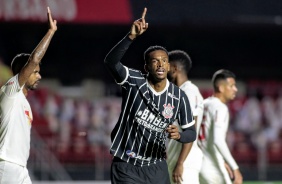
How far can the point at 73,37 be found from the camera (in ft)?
Answer: 91.0

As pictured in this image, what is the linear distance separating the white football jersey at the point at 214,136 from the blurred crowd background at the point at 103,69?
3416 millimetres

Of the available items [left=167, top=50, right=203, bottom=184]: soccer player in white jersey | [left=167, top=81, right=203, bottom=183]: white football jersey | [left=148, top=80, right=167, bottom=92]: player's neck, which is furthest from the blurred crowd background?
[left=148, top=80, right=167, bottom=92]: player's neck

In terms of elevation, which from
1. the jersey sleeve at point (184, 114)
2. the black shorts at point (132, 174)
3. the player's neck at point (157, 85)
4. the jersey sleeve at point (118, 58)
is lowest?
the black shorts at point (132, 174)

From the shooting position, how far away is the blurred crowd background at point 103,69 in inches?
805

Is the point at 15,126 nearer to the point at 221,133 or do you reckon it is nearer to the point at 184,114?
the point at 184,114

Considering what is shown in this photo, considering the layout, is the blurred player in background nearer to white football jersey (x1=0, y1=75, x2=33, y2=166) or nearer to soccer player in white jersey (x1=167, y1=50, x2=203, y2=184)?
white football jersey (x1=0, y1=75, x2=33, y2=166)

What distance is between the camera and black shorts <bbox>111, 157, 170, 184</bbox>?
900 cm

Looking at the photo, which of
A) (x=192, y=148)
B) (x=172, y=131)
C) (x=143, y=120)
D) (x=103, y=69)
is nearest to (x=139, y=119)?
(x=143, y=120)

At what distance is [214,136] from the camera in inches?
446

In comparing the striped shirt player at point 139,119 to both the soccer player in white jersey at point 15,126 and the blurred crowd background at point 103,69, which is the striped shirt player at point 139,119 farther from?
the blurred crowd background at point 103,69

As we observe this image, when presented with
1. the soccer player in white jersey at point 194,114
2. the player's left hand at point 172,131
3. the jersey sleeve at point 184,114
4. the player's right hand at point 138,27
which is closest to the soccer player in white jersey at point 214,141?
the soccer player in white jersey at point 194,114

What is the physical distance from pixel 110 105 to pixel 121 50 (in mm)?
14232

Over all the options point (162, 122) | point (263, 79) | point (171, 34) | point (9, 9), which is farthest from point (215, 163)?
point (263, 79)

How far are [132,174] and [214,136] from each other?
251cm
